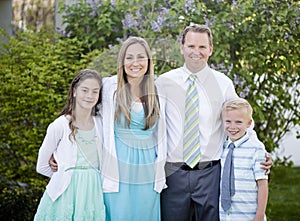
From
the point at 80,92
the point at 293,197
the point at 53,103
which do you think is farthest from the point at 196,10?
the point at 293,197

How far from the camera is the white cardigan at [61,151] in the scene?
388 centimetres

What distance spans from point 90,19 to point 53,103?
1067 mm

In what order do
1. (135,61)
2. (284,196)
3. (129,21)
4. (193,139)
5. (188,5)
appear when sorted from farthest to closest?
(284,196)
(129,21)
(188,5)
(193,139)
(135,61)

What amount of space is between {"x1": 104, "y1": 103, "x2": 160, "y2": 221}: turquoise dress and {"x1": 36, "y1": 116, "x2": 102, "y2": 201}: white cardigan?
0.57 feet

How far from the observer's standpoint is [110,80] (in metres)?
3.93

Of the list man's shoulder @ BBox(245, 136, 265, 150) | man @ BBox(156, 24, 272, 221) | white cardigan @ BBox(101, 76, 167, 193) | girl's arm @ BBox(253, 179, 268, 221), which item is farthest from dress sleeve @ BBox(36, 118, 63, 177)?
girl's arm @ BBox(253, 179, 268, 221)

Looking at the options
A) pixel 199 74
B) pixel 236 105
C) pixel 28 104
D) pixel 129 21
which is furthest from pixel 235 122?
pixel 28 104

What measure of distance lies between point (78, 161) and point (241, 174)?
3.25ft

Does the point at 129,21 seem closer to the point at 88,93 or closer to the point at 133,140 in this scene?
the point at 88,93

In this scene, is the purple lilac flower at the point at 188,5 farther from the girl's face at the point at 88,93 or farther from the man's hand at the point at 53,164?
the man's hand at the point at 53,164

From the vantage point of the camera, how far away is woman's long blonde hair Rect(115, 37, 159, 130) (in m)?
3.80

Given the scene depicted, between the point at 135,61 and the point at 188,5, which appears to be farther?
the point at 188,5

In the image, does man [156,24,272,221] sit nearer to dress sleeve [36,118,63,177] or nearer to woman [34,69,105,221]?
woman [34,69,105,221]

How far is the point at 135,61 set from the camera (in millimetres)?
3766
